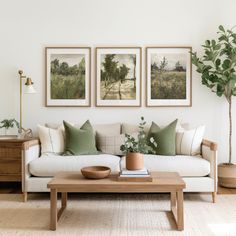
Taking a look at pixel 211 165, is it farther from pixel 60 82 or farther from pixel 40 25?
pixel 40 25

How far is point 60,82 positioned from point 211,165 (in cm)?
242

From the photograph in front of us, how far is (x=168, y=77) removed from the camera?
4.82m

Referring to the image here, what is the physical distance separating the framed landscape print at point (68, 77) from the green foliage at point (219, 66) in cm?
156

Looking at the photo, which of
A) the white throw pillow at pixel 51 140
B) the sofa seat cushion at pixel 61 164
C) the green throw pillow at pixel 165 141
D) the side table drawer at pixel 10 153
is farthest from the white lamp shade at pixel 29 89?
the green throw pillow at pixel 165 141

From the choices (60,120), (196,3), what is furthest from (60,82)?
(196,3)

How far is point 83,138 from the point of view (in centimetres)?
415

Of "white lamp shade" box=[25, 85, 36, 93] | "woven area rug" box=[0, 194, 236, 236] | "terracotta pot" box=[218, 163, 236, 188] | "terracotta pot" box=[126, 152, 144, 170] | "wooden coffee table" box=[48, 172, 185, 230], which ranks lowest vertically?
"woven area rug" box=[0, 194, 236, 236]

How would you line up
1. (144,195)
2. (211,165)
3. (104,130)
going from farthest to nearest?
1. (104,130)
2. (144,195)
3. (211,165)

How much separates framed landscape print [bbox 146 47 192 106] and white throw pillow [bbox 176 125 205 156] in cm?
71

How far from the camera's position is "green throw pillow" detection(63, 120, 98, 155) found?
4.11 m

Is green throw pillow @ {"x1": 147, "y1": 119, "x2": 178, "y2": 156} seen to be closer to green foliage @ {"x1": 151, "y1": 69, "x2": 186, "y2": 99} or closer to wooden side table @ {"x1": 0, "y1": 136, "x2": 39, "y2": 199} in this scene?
green foliage @ {"x1": 151, "y1": 69, "x2": 186, "y2": 99}

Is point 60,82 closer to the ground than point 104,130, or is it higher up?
higher up

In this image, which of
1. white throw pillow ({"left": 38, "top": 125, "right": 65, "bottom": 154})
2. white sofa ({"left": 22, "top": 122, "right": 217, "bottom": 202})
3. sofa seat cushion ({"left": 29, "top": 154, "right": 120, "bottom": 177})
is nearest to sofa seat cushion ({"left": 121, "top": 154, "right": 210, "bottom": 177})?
white sofa ({"left": 22, "top": 122, "right": 217, "bottom": 202})

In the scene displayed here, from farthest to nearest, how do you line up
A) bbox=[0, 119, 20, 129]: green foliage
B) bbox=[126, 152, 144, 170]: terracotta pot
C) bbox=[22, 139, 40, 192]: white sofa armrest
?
bbox=[0, 119, 20, 129]: green foliage
bbox=[22, 139, 40, 192]: white sofa armrest
bbox=[126, 152, 144, 170]: terracotta pot
